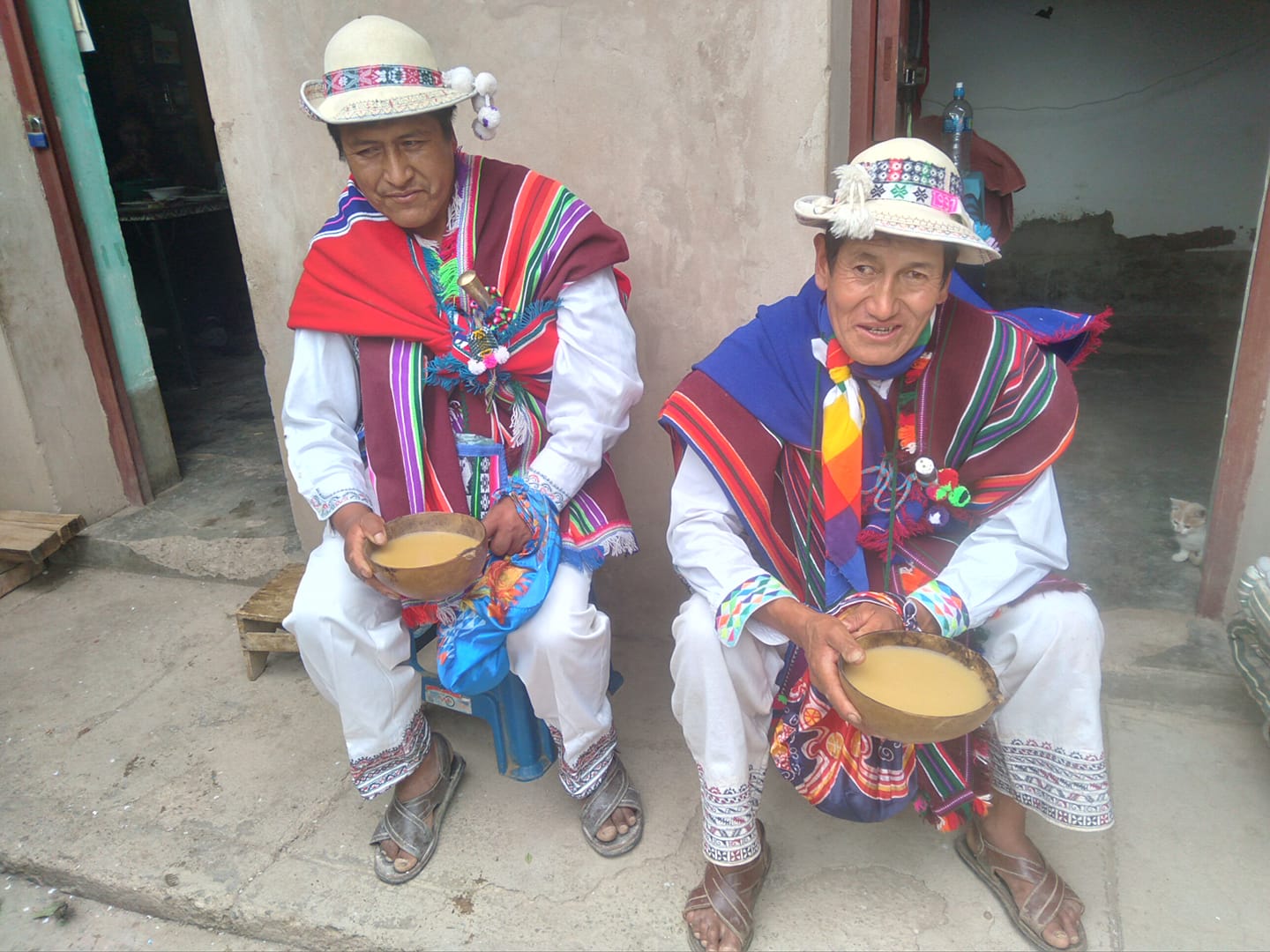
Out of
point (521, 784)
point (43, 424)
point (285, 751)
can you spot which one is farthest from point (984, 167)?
point (43, 424)

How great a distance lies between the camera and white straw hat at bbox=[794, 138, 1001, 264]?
62.9 inches

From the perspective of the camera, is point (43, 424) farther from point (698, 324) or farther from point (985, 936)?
point (985, 936)

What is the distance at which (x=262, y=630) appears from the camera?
2893 mm

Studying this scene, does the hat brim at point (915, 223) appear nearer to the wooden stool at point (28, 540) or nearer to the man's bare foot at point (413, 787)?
the man's bare foot at point (413, 787)

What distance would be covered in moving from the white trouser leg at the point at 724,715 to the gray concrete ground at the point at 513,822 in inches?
9.2

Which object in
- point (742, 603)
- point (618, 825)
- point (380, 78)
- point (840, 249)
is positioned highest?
point (380, 78)

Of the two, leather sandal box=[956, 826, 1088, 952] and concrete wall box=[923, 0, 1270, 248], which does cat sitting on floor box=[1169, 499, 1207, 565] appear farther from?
concrete wall box=[923, 0, 1270, 248]

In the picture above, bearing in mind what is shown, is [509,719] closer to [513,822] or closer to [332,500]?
[513,822]

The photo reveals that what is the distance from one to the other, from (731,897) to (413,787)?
31.3 inches

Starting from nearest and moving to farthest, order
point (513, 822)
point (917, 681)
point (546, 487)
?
point (917, 681)
point (546, 487)
point (513, 822)

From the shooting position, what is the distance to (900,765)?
1757 mm

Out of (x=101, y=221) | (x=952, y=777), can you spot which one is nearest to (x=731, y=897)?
(x=952, y=777)

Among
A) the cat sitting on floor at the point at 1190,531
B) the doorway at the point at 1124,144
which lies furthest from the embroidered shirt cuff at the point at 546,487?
the doorway at the point at 1124,144

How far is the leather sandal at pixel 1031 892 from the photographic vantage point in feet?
5.87
